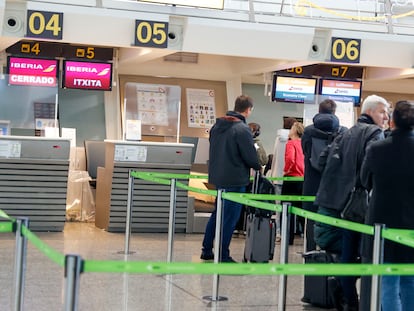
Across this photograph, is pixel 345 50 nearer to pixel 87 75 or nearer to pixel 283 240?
pixel 87 75

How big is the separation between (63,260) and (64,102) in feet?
35.1

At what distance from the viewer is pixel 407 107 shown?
5.27m

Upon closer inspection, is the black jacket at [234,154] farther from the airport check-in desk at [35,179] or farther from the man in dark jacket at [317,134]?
the airport check-in desk at [35,179]

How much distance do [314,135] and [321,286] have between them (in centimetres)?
165

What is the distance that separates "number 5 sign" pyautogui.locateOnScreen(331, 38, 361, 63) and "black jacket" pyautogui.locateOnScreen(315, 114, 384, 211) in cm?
557

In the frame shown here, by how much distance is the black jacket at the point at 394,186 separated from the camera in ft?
17.1

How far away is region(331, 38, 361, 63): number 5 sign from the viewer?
38.6 feet

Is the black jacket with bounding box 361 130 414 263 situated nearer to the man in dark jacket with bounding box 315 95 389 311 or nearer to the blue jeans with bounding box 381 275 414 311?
the blue jeans with bounding box 381 275 414 311

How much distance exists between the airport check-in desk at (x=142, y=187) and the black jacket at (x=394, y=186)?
5.86 meters

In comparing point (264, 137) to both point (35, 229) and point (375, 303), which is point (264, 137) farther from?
point (375, 303)

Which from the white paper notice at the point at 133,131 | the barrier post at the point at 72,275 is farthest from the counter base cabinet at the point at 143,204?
the barrier post at the point at 72,275

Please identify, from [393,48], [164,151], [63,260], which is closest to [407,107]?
[63,260]

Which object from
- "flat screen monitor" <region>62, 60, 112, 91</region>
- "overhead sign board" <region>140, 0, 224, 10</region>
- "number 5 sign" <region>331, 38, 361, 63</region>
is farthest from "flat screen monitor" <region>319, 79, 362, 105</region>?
"overhead sign board" <region>140, 0, 224, 10</region>

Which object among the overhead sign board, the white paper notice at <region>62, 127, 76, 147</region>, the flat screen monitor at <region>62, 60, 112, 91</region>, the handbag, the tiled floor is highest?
the overhead sign board
